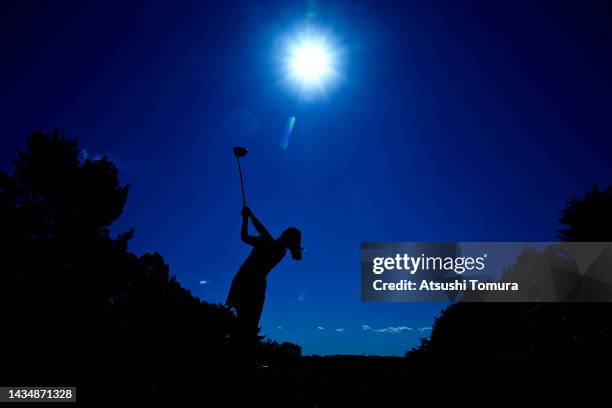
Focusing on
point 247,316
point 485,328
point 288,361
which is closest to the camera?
point 247,316

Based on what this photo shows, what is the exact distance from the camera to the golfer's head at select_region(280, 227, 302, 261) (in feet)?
20.8

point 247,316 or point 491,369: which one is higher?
point 247,316

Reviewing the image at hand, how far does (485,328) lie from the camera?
61.5 m

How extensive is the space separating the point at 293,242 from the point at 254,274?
2.91 feet

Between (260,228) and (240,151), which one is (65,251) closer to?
(240,151)

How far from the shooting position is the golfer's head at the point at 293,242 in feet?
20.8

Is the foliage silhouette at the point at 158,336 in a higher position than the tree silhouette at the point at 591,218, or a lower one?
lower

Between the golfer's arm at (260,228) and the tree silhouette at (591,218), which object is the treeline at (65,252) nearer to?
the golfer's arm at (260,228)

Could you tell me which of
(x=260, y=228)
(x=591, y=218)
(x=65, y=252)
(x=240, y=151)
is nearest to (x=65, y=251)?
(x=65, y=252)

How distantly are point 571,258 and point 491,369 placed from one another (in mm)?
44251

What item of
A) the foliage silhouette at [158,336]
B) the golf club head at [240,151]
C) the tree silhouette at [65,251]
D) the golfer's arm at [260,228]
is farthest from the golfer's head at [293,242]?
the tree silhouette at [65,251]

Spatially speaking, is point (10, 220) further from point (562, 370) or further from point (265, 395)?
point (562, 370)

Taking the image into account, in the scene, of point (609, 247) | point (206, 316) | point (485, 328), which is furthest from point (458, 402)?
point (206, 316)

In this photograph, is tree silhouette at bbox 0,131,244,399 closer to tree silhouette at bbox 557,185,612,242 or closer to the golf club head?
the golf club head
